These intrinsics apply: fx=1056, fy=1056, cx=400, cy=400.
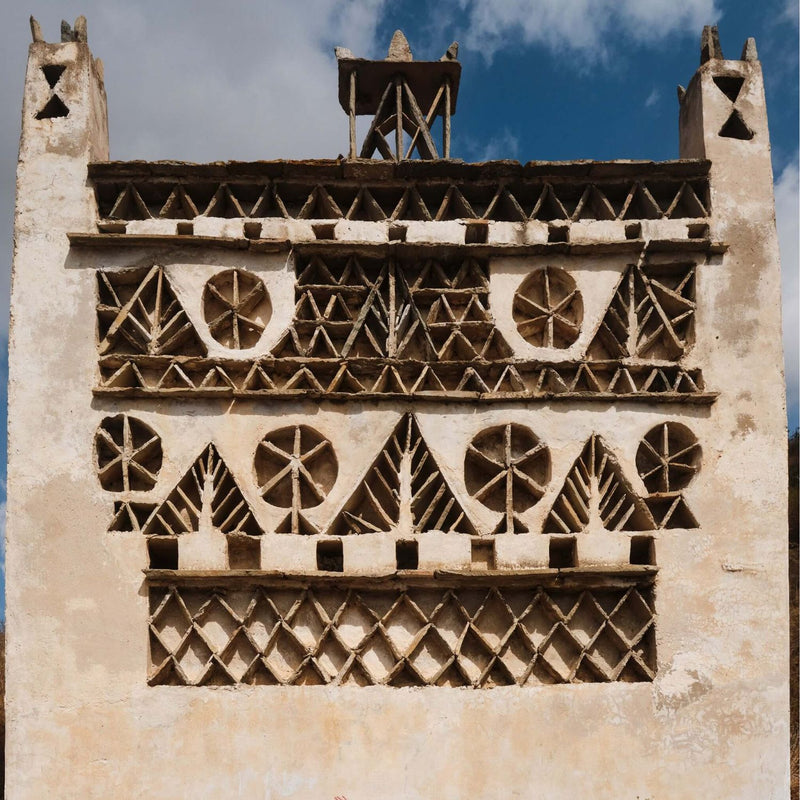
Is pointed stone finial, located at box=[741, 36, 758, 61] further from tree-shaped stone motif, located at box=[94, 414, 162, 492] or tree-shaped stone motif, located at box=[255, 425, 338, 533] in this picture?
tree-shaped stone motif, located at box=[94, 414, 162, 492]

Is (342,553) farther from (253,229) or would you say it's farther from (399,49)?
(399,49)

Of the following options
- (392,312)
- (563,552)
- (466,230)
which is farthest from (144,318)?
(563,552)

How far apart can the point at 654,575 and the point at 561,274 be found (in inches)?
118

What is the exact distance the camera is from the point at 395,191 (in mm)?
10547

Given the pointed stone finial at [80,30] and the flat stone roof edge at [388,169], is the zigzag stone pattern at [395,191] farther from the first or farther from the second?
the pointed stone finial at [80,30]

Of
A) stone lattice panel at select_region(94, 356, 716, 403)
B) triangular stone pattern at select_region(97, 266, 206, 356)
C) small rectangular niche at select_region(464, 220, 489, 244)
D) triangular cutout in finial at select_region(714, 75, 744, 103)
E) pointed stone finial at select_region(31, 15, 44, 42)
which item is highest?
→ pointed stone finial at select_region(31, 15, 44, 42)

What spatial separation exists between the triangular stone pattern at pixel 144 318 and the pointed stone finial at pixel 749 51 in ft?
20.9

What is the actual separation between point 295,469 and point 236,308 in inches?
66.4

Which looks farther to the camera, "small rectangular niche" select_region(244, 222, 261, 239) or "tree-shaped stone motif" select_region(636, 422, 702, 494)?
"small rectangular niche" select_region(244, 222, 261, 239)

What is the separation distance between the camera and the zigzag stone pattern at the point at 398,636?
9.19 meters

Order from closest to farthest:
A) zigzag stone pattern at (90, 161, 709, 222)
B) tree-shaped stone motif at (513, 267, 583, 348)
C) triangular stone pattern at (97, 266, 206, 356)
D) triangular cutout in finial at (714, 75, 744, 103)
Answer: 1. triangular stone pattern at (97, 266, 206, 356)
2. tree-shaped stone motif at (513, 267, 583, 348)
3. zigzag stone pattern at (90, 161, 709, 222)
4. triangular cutout in finial at (714, 75, 744, 103)

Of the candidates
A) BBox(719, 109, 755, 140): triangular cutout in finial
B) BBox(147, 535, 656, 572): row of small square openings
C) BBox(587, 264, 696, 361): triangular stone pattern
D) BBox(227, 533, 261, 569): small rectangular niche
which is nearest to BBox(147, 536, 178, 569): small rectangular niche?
BBox(147, 535, 656, 572): row of small square openings

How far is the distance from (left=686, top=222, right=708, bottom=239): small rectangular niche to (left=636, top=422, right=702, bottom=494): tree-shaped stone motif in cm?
195

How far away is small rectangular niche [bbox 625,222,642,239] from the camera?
408 inches
